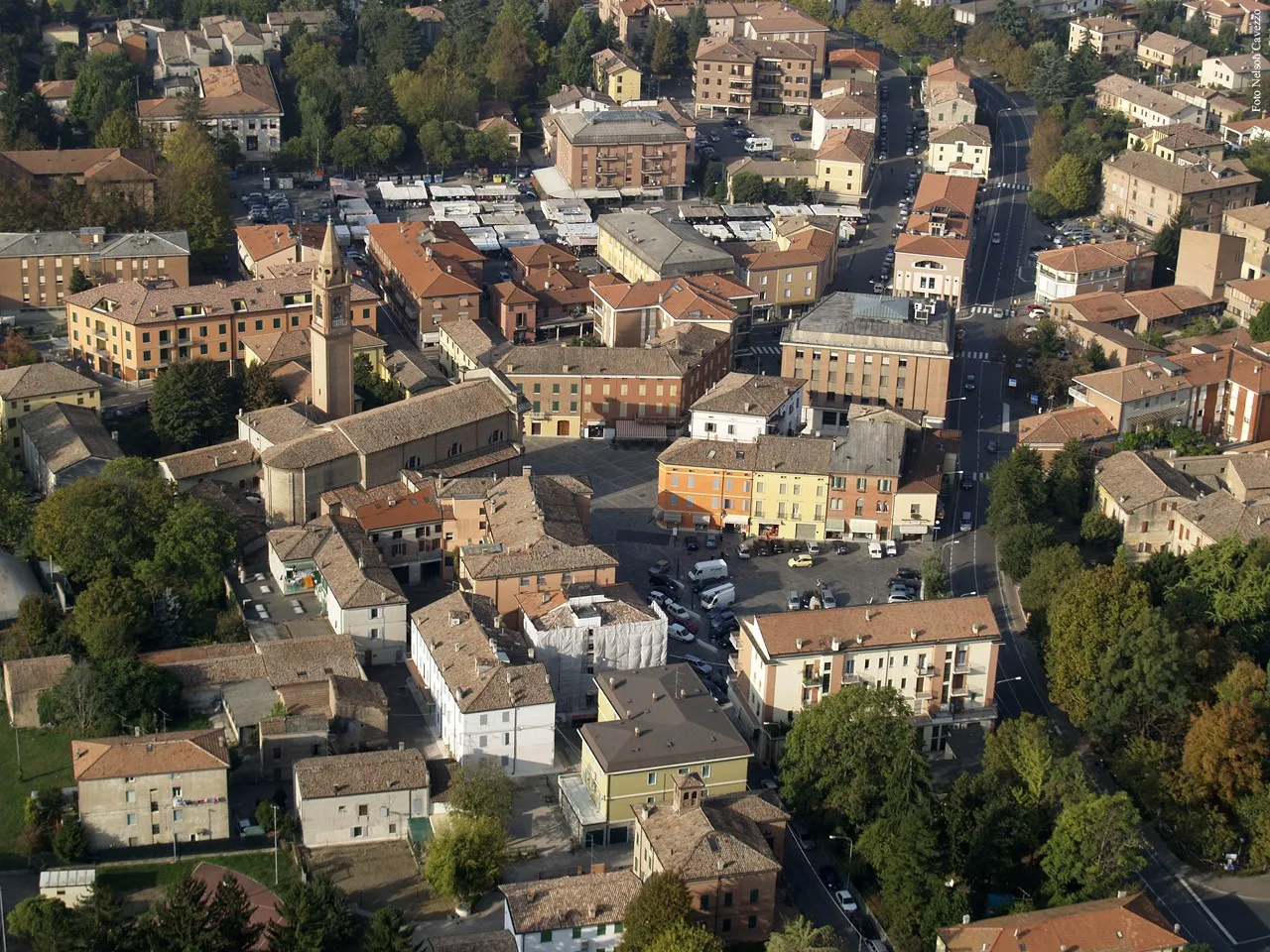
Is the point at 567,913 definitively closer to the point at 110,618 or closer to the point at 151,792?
the point at 151,792

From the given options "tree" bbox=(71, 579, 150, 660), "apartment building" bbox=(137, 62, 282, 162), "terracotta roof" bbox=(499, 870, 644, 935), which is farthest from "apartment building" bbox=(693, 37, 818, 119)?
"terracotta roof" bbox=(499, 870, 644, 935)

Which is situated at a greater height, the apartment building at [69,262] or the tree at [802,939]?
the apartment building at [69,262]

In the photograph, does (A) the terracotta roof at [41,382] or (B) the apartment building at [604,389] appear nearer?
(A) the terracotta roof at [41,382]

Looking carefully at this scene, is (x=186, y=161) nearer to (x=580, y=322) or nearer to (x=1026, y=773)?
(x=580, y=322)

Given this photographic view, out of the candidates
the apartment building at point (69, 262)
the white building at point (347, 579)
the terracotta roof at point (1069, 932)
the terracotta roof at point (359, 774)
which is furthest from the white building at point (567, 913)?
the apartment building at point (69, 262)

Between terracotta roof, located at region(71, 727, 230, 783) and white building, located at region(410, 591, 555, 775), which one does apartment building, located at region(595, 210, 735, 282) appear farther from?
terracotta roof, located at region(71, 727, 230, 783)

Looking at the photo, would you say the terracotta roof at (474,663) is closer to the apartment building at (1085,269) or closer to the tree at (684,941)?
the tree at (684,941)
